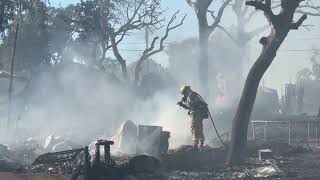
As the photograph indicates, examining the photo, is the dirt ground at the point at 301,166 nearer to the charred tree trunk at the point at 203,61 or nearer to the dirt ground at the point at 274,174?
the dirt ground at the point at 274,174

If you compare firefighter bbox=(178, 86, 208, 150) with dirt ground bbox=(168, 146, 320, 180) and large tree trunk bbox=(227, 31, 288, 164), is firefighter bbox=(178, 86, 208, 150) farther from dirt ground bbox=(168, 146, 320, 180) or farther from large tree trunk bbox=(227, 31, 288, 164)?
dirt ground bbox=(168, 146, 320, 180)

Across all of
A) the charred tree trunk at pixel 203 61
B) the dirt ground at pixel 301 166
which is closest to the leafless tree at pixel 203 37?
the charred tree trunk at pixel 203 61

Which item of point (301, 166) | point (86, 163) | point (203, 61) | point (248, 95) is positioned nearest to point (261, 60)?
point (248, 95)

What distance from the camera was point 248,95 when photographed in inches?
566

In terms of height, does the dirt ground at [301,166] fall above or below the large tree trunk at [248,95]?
below

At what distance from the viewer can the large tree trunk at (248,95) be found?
1419 centimetres

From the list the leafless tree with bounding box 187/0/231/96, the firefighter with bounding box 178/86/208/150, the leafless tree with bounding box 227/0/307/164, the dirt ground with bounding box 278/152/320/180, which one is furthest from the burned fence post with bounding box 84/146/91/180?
the leafless tree with bounding box 187/0/231/96

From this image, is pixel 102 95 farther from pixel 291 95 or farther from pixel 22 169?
pixel 22 169

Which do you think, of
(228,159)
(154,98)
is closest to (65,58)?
(154,98)

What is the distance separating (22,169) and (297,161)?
7054 millimetres

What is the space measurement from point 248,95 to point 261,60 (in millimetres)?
1000

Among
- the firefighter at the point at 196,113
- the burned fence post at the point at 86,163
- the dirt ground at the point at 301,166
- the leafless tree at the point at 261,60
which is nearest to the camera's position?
the burned fence post at the point at 86,163

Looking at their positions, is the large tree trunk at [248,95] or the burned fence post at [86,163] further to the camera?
the large tree trunk at [248,95]

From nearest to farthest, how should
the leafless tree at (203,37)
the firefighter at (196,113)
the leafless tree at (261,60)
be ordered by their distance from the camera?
the leafless tree at (261,60) < the firefighter at (196,113) < the leafless tree at (203,37)
